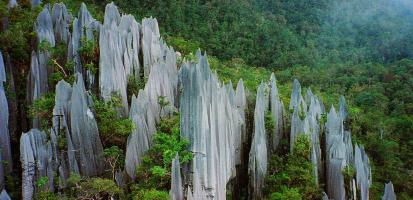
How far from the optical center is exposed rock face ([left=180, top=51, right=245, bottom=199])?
16625 millimetres

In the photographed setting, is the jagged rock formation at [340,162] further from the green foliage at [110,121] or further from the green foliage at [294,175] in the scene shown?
the green foliage at [110,121]

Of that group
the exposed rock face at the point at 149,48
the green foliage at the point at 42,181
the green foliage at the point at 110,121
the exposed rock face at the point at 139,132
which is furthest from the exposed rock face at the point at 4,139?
the exposed rock face at the point at 149,48

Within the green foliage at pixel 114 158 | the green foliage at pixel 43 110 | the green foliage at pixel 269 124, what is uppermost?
the green foliage at pixel 43 110

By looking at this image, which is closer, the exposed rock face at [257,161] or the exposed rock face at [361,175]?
the exposed rock face at [257,161]

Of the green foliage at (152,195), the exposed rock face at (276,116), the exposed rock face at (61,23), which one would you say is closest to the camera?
the green foliage at (152,195)

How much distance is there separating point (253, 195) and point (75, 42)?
11.1m

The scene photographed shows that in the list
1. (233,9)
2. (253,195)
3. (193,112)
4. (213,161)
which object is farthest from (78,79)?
(233,9)

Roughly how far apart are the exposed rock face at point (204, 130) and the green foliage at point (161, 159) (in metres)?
0.37

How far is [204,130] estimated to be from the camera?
55.6 ft

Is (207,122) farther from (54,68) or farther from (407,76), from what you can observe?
(407,76)

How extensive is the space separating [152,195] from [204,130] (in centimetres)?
308

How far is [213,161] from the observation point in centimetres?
1694

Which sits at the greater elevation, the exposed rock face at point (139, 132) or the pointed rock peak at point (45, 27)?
the pointed rock peak at point (45, 27)

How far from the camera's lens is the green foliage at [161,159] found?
16625 millimetres
